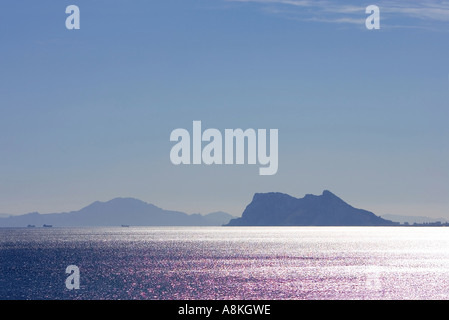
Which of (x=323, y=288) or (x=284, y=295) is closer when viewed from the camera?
(x=284, y=295)

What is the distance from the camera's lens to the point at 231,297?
110 m

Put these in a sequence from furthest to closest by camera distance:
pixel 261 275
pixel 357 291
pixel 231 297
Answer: pixel 261 275, pixel 357 291, pixel 231 297

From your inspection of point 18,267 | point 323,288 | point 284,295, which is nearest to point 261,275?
point 323,288

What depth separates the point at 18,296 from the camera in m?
112

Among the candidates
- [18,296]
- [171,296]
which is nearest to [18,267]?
[18,296]
